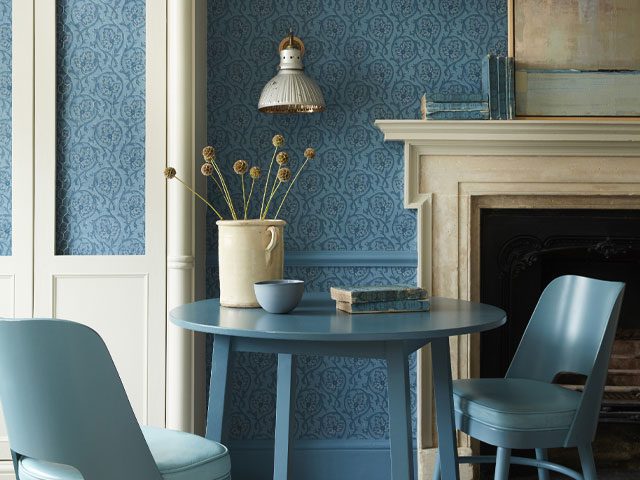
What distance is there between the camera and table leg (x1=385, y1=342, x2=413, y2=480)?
5.73ft

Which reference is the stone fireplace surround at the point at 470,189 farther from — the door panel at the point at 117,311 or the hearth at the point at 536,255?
the door panel at the point at 117,311

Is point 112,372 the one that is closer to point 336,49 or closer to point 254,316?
point 254,316

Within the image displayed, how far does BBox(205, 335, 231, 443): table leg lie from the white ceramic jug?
0.24 metres

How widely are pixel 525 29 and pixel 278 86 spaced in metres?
1.00

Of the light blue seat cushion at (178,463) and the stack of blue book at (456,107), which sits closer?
the light blue seat cushion at (178,463)

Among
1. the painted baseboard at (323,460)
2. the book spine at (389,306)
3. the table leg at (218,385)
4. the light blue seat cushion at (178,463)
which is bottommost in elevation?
the painted baseboard at (323,460)

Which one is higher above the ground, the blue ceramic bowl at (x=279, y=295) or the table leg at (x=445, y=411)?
the blue ceramic bowl at (x=279, y=295)

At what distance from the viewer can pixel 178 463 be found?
1631 mm

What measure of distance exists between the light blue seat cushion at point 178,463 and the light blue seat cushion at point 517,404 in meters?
0.76

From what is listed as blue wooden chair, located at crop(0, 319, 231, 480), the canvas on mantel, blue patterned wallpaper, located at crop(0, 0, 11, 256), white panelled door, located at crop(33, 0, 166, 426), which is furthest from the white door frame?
blue wooden chair, located at crop(0, 319, 231, 480)

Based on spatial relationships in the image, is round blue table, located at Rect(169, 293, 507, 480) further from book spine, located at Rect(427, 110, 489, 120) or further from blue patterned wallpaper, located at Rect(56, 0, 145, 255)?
book spine, located at Rect(427, 110, 489, 120)

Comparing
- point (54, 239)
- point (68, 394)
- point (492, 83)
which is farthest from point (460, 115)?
point (68, 394)

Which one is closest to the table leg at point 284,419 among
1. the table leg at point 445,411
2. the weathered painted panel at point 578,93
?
the table leg at point 445,411

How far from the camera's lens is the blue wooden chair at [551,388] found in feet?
6.84
